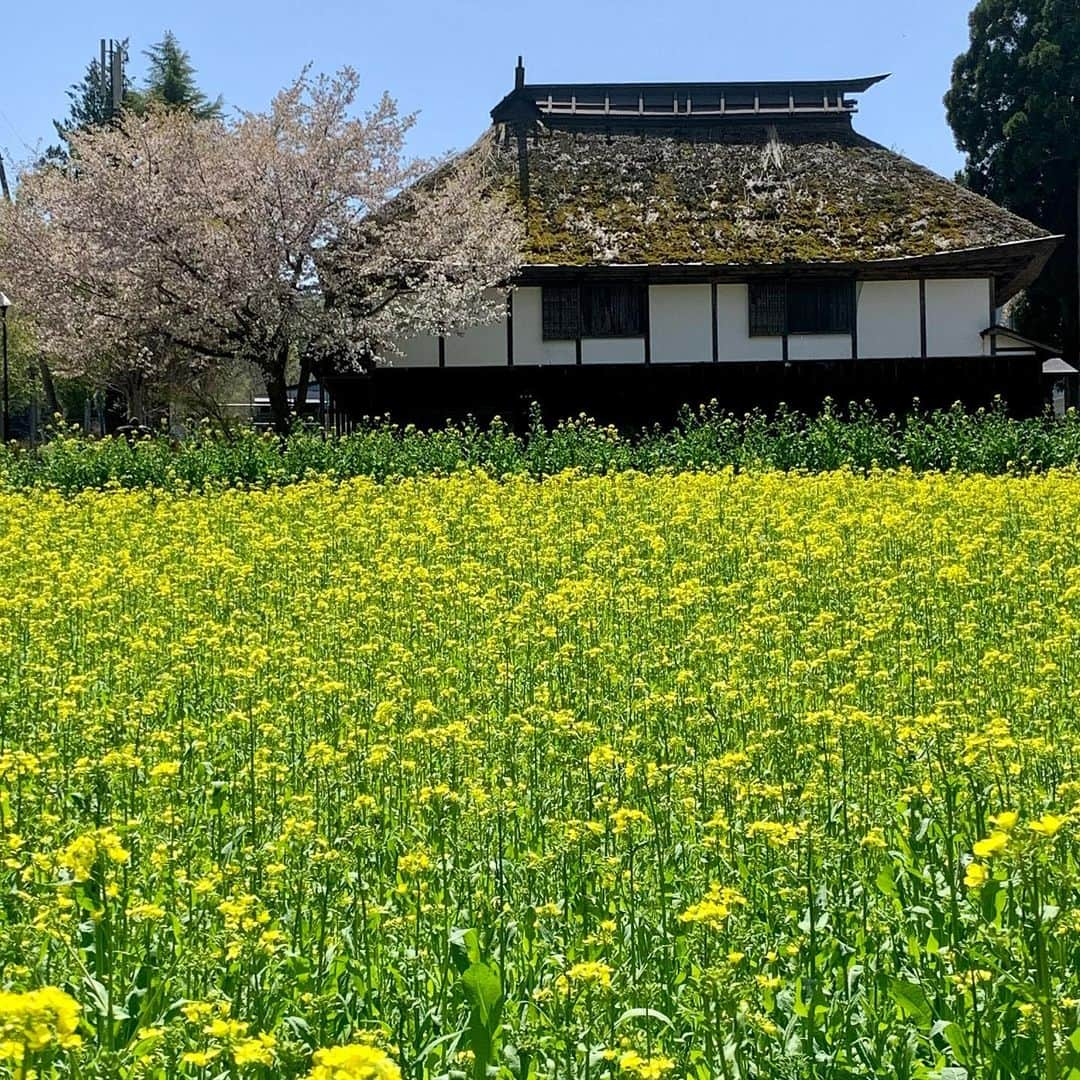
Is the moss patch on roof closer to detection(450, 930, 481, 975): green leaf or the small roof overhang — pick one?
the small roof overhang

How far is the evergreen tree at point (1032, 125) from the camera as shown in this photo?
3575cm

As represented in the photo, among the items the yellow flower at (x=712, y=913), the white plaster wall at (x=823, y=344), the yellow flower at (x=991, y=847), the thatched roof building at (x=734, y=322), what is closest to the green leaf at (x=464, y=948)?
the yellow flower at (x=712, y=913)

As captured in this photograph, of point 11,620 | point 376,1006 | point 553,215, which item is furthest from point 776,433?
point 376,1006

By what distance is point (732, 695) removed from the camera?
504cm

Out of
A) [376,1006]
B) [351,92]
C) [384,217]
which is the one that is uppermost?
[351,92]

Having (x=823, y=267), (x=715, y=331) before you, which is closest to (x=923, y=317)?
(x=823, y=267)

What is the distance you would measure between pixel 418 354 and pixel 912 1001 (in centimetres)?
2097

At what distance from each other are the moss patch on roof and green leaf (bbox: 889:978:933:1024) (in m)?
20.4

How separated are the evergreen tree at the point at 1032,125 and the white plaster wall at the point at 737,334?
613 inches

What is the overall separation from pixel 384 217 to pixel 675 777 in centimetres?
1956

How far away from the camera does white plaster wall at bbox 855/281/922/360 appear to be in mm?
23250

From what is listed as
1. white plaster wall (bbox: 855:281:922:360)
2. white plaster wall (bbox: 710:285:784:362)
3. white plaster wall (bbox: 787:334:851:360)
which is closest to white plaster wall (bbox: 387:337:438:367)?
white plaster wall (bbox: 710:285:784:362)

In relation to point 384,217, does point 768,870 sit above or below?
below

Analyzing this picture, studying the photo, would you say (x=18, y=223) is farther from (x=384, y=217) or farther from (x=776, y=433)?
(x=776, y=433)
